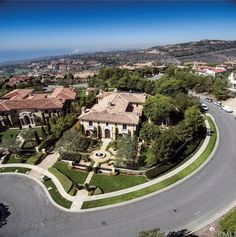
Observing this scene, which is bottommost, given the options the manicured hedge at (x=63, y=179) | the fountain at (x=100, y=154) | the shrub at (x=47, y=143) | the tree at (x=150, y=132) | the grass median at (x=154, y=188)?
the grass median at (x=154, y=188)

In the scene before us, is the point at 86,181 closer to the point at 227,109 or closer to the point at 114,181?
the point at 114,181

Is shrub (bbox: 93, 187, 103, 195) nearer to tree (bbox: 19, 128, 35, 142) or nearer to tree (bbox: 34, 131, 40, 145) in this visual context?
tree (bbox: 34, 131, 40, 145)

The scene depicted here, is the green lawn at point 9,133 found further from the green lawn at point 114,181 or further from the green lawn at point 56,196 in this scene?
the green lawn at point 114,181

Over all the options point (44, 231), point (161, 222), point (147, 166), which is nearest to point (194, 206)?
point (161, 222)

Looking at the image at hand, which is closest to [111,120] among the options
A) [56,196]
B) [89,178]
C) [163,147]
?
[163,147]

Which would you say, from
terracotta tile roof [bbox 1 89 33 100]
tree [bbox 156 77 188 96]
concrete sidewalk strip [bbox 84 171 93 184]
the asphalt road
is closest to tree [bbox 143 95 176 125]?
tree [bbox 156 77 188 96]

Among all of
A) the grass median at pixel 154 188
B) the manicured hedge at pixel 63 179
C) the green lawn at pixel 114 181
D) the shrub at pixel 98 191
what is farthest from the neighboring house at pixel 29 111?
the grass median at pixel 154 188

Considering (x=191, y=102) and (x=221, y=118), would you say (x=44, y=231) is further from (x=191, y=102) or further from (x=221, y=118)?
(x=221, y=118)
